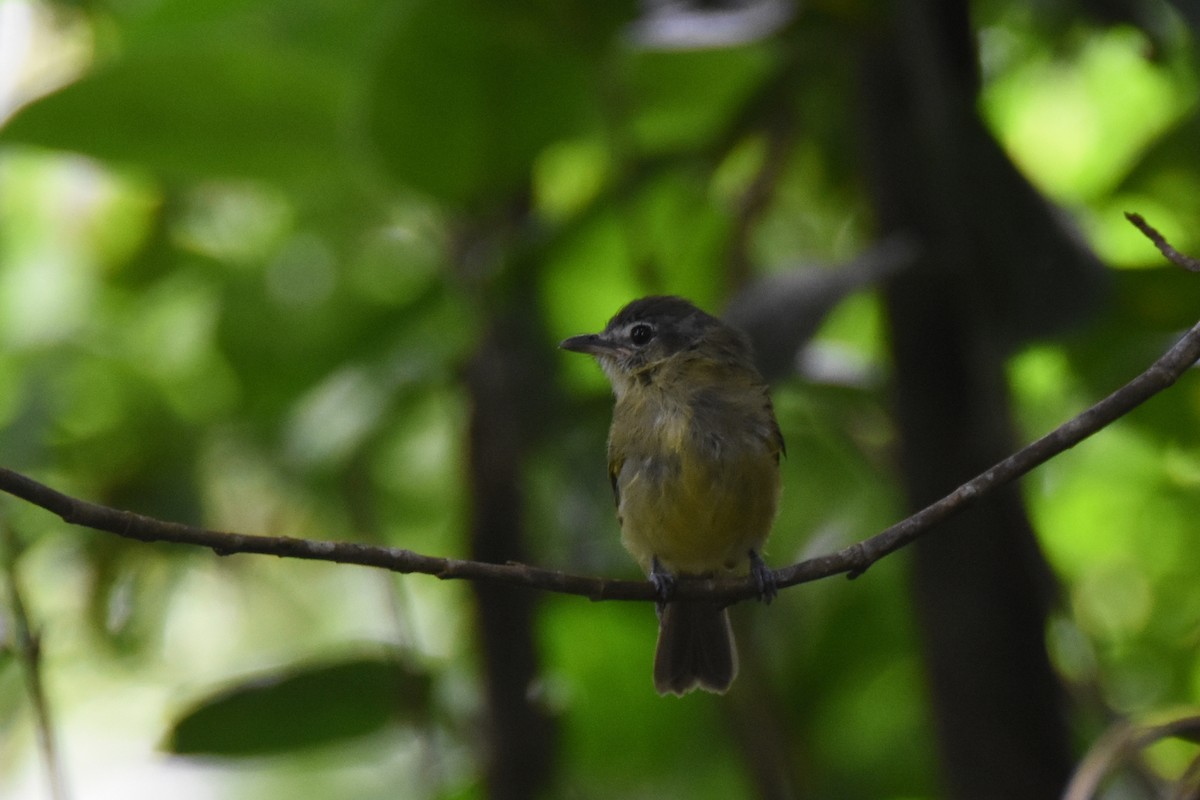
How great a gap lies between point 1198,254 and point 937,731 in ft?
3.76

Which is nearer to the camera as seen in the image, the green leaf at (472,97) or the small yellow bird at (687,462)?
the green leaf at (472,97)

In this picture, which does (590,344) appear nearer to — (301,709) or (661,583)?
(301,709)

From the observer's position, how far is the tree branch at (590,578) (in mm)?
1517

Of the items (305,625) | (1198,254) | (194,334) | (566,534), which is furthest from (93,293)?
(1198,254)

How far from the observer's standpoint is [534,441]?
3.21 meters

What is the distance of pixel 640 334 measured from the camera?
11.6 ft

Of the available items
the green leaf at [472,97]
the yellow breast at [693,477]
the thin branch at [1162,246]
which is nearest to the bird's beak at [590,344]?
the yellow breast at [693,477]

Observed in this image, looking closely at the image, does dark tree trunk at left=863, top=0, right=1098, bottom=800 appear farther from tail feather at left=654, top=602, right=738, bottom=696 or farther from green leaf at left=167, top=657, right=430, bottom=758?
green leaf at left=167, top=657, right=430, bottom=758

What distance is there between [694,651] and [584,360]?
1152 millimetres

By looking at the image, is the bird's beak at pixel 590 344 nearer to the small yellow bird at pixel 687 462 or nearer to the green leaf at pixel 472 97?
the small yellow bird at pixel 687 462

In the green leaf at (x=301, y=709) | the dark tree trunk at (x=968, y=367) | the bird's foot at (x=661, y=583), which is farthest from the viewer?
the green leaf at (x=301, y=709)

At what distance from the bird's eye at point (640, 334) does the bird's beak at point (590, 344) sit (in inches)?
2.2

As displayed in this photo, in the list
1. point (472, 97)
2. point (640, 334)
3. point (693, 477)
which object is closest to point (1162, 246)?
point (693, 477)

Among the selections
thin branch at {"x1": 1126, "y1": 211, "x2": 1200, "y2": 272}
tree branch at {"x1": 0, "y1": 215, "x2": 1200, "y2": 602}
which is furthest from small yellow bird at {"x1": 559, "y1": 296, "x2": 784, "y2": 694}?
thin branch at {"x1": 1126, "y1": 211, "x2": 1200, "y2": 272}
